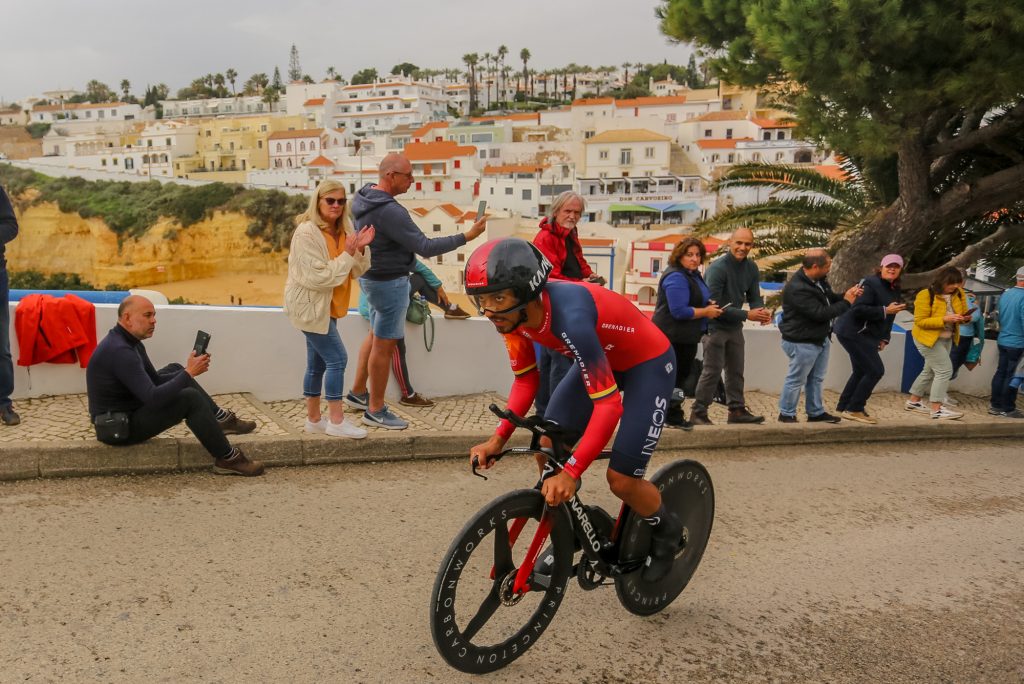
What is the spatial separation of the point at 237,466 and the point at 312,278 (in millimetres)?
1453

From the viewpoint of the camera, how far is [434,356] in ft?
26.3

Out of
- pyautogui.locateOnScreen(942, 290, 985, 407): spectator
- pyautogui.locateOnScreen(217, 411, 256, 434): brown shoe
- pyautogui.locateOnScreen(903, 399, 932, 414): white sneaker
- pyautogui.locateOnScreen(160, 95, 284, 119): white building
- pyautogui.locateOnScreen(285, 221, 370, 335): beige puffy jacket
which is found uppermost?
pyautogui.locateOnScreen(160, 95, 284, 119): white building

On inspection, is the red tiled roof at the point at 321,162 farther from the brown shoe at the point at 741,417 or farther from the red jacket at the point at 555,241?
the red jacket at the point at 555,241

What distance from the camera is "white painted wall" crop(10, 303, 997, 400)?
687cm

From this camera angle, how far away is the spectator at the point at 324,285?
19.9 ft

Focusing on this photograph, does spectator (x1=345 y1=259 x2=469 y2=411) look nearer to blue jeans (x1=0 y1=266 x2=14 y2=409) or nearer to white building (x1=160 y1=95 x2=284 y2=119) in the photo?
blue jeans (x1=0 y1=266 x2=14 y2=409)

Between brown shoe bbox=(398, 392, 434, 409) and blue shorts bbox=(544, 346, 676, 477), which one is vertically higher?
blue shorts bbox=(544, 346, 676, 477)

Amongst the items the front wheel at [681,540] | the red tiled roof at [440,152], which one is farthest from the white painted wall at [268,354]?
the red tiled roof at [440,152]

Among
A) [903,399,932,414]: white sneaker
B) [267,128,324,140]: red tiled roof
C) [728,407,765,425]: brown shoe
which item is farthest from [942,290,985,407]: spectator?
[267,128,324,140]: red tiled roof

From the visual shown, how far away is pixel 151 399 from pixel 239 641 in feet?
7.32

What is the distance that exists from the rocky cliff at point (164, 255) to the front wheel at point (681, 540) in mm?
74653

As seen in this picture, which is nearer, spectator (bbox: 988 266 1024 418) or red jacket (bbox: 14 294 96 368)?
red jacket (bbox: 14 294 96 368)

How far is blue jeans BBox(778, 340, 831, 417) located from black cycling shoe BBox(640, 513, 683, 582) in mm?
4150

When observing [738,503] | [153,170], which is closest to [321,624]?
[738,503]
